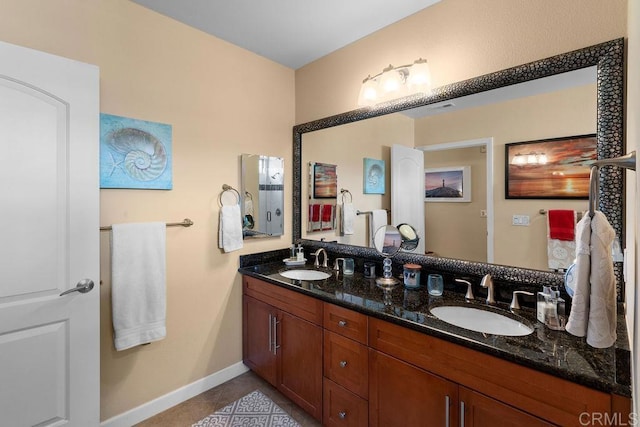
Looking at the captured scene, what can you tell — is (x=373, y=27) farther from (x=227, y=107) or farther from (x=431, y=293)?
(x=431, y=293)

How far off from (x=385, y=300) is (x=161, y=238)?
1406 millimetres

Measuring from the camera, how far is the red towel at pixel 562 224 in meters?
1.41

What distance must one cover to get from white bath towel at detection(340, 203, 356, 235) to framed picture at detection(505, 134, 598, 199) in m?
1.05

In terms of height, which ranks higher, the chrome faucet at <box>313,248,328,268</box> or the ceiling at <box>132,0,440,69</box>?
the ceiling at <box>132,0,440,69</box>

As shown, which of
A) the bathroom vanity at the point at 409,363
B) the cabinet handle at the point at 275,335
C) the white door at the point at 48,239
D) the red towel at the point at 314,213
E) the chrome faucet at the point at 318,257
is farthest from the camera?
the red towel at the point at 314,213

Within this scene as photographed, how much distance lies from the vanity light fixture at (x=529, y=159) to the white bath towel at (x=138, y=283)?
2.06 m

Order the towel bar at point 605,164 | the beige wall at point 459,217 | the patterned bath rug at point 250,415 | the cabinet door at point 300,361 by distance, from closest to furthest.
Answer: the towel bar at point 605,164 → the beige wall at point 459,217 → the cabinet door at point 300,361 → the patterned bath rug at point 250,415

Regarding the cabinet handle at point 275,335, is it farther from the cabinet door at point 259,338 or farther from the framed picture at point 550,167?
the framed picture at point 550,167

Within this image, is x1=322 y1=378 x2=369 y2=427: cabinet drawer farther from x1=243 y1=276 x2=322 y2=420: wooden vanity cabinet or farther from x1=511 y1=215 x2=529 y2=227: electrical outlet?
x1=511 y1=215 x2=529 y2=227: electrical outlet

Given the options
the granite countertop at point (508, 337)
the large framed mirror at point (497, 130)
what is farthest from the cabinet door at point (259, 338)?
the large framed mirror at point (497, 130)

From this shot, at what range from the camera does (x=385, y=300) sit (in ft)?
5.29

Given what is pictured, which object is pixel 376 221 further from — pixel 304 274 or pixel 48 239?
pixel 48 239

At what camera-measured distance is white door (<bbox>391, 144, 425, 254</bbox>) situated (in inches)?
76.0

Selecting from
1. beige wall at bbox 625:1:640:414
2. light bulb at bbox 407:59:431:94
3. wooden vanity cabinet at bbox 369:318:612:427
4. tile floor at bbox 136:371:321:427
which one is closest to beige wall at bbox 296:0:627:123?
light bulb at bbox 407:59:431:94
